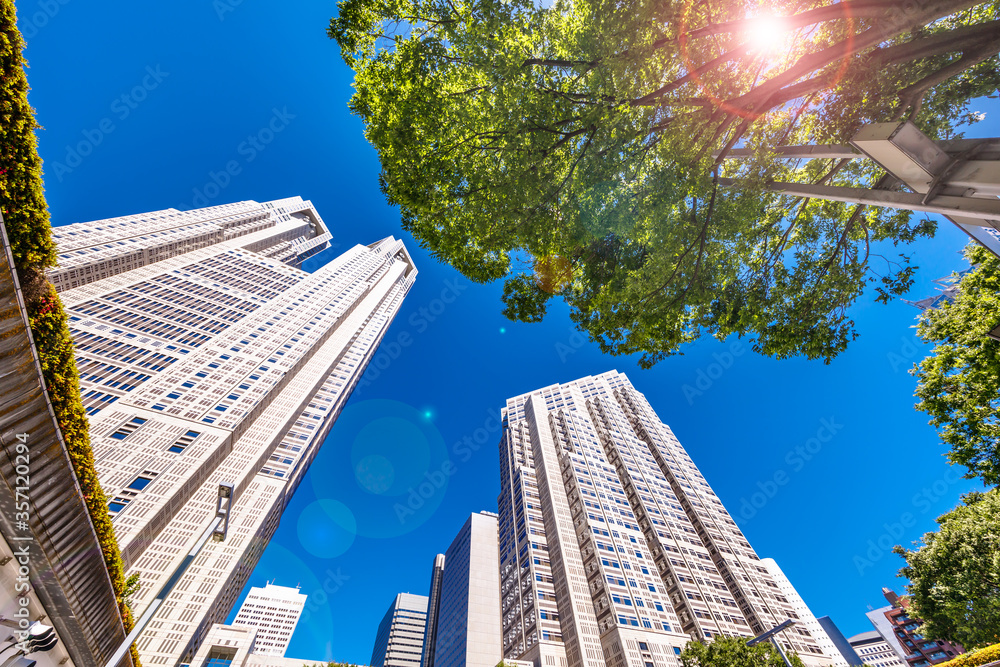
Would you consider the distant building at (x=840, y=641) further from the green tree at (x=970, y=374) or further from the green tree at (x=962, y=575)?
the green tree at (x=970, y=374)

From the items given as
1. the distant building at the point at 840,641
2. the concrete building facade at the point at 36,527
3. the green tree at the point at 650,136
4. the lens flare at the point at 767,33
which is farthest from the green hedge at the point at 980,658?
the distant building at the point at 840,641

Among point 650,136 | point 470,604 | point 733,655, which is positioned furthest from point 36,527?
point 470,604

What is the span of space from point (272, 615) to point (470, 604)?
98377 millimetres

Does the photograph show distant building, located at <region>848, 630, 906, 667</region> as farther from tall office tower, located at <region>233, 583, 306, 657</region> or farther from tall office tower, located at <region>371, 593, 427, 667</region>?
tall office tower, located at <region>233, 583, 306, 657</region>

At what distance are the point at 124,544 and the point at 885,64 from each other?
3579 centimetres

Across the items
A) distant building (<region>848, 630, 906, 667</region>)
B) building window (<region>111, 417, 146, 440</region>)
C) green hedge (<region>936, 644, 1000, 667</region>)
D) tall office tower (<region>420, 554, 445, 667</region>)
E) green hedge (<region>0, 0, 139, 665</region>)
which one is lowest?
green hedge (<region>936, 644, 1000, 667</region>)

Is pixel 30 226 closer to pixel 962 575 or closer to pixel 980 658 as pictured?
pixel 980 658

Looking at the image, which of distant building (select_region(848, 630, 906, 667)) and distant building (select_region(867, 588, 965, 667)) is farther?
distant building (select_region(848, 630, 906, 667))

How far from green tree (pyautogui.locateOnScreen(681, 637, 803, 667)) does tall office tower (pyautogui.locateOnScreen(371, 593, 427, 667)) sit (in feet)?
469

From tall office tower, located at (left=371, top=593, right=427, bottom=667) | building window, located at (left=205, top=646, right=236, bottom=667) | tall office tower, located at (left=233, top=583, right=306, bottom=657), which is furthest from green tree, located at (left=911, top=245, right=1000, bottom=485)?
tall office tower, located at (left=233, top=583, right=306, bottom=657)

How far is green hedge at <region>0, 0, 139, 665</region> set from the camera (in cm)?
456

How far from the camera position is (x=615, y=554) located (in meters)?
41.5

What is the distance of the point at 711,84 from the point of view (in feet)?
25.6

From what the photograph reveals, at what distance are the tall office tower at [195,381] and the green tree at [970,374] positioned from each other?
81.4 feet
